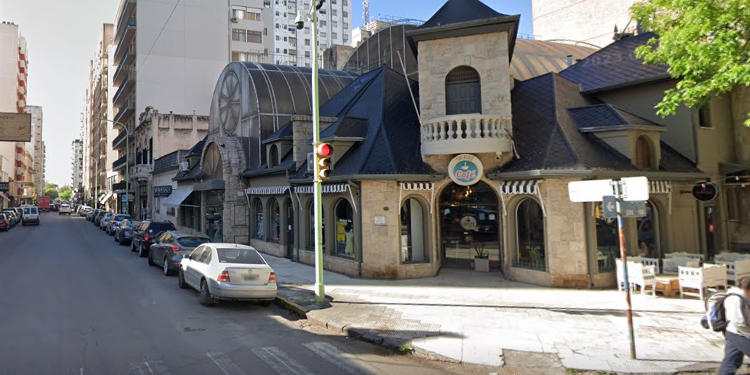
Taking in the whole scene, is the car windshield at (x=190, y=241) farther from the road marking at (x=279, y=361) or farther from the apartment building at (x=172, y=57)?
the apartment building at (x=172, y=57)

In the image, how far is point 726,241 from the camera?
16.1m

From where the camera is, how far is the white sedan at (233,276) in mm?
10797

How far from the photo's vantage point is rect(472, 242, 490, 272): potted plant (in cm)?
1597

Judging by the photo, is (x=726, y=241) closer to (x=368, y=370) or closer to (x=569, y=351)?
(x=569, y=351)

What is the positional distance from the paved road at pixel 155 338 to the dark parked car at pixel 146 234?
6.61 meters

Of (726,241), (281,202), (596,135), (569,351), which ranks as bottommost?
(569,351)

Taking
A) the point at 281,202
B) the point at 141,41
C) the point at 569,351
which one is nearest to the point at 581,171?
the point at 569,351

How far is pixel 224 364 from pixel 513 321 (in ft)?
19.5

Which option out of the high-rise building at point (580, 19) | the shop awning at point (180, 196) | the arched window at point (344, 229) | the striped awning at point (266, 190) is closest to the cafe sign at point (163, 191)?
the shop awning at point (180, 196)

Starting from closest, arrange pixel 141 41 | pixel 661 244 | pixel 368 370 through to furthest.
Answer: pixel 368 370 → pixel 661 244 → pixel 141 41

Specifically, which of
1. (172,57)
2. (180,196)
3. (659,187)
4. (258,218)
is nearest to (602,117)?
(659,187)

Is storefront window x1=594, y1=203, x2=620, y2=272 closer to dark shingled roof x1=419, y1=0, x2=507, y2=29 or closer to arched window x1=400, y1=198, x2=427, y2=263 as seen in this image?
arched window x1=400, y1=198, x2=427, y2=263

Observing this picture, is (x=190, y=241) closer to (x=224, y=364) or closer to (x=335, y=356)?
(x=224, y=364)

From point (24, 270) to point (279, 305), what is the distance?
11.3 m
